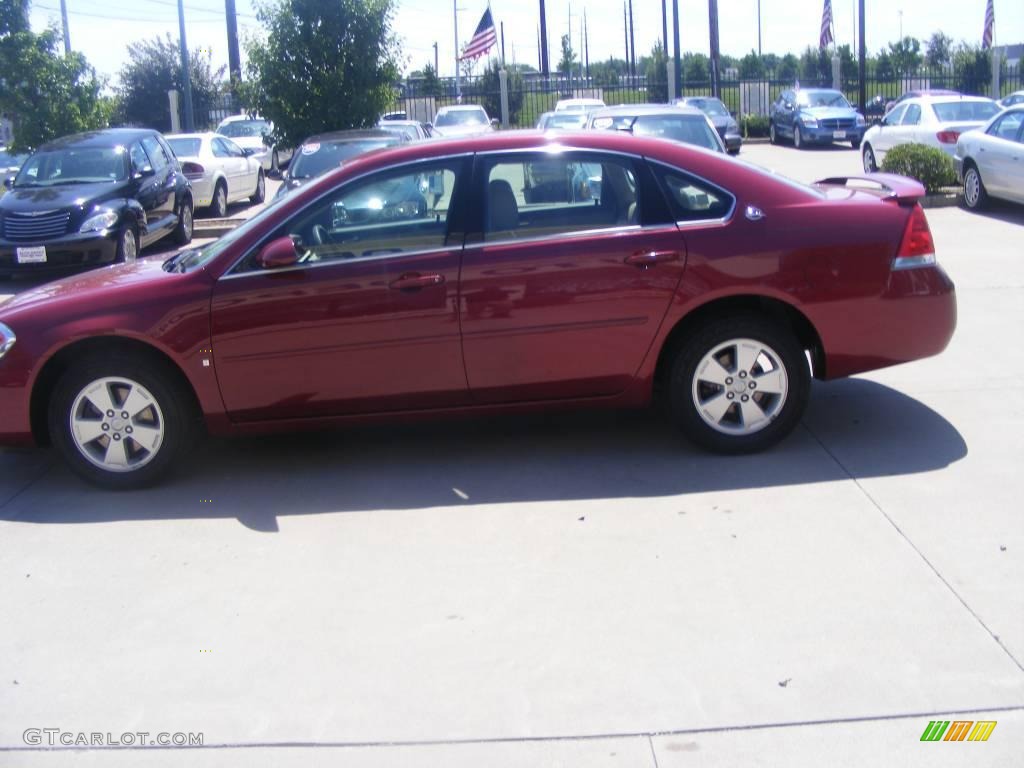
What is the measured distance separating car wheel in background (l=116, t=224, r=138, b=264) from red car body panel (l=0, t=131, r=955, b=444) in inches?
295

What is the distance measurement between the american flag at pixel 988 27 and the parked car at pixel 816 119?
1317cm

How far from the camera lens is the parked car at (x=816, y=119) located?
30172 mm

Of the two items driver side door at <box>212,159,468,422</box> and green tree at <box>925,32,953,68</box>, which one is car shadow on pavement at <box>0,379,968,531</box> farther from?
green tree at <box>925,32,953,68</box>

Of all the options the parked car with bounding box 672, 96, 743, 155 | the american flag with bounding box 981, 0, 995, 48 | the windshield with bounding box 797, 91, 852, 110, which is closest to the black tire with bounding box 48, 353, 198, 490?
the parked car with bounding box 672, 96, 743, 155

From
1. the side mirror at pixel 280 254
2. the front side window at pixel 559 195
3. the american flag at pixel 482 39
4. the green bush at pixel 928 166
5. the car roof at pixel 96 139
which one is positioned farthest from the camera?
the american flag at pixel 482 39

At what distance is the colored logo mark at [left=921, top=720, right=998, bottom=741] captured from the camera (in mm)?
3482

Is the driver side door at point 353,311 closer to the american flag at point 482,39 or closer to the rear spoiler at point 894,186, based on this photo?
the rear spoiler at point 894,186

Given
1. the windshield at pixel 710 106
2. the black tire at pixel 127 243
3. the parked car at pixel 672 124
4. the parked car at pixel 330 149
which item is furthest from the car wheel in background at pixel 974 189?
the windshield at pixel 710 106

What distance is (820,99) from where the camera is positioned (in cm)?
3188

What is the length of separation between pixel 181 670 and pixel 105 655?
339 mm

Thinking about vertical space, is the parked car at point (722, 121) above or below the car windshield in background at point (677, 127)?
above

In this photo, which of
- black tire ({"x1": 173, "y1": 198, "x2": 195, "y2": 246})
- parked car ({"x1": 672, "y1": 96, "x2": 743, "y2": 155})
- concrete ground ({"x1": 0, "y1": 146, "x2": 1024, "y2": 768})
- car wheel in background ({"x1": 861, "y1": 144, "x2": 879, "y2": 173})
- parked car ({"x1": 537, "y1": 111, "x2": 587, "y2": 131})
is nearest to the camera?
concrete ground ({"x1": 0, "y1": 146, "x2": 1024, "y2": 768})

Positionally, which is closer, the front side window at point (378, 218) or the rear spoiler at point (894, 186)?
the front side window at point (378, 218)

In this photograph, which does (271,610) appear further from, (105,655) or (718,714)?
(718,714)
